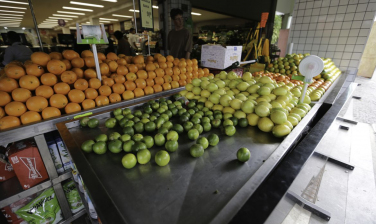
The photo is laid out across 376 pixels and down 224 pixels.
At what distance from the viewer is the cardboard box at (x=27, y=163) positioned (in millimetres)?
1784

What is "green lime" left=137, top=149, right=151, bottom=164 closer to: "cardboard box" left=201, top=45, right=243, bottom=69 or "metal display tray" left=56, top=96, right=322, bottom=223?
"metal display tray" left=56, top=96, right=322, bottom=223

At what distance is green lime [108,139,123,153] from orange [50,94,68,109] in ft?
3.19

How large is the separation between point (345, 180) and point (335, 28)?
5.02 m

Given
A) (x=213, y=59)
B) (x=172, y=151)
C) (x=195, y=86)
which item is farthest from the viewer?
(x=213, y=59)

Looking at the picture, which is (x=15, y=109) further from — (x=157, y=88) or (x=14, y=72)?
(x=157, y=88)

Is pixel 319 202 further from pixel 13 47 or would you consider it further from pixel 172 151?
pixel 13 47

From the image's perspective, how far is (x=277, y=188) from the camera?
0.92 metres

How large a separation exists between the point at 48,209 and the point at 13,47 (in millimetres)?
4463

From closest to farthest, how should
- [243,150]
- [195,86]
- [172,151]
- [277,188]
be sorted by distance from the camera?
1. [277,188]
2. [243,150]
3. [172,151]
4. [195,86]

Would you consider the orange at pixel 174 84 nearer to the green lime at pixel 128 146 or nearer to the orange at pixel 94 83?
the orange at pixel 94 83

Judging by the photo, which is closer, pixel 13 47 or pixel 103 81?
pixel 103 81

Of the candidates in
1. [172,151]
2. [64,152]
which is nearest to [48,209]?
[64,152]

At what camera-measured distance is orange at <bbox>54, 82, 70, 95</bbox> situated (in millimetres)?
1938

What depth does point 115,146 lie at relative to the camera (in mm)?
1380
